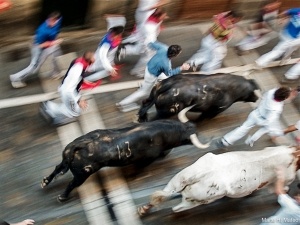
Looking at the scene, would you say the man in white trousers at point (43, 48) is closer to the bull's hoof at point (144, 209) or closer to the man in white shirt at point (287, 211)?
the bull's hoof at point (144, 209)

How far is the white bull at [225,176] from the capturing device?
7445mm

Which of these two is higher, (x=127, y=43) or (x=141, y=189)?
(x=127, y=43)

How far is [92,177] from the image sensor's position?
850 cm

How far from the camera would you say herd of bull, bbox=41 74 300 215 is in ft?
24.6

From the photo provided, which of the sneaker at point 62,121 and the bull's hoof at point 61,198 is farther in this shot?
the sneaker at point 62,121

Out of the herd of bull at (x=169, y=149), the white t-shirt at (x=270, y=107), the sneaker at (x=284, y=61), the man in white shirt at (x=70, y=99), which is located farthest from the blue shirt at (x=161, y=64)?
the sneaker at (x=284, y=61)

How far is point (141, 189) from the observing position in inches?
337

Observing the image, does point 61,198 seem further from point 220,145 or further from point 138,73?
point 138,73

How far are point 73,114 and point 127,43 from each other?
1.91 m

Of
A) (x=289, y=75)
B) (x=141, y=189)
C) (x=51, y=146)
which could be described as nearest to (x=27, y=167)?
(x=51, y=146)

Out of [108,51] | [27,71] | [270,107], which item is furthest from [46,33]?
[270,107]

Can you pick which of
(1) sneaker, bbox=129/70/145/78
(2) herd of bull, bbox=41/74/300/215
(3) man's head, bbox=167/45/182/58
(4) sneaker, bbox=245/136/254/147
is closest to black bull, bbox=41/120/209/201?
(2) herd of bull, bbox=41/74/300/215

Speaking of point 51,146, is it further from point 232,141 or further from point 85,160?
point 232,141

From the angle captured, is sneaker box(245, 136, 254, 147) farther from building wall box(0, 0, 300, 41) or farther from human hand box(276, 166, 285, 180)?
building wall box(0, 0, 300, 41)
